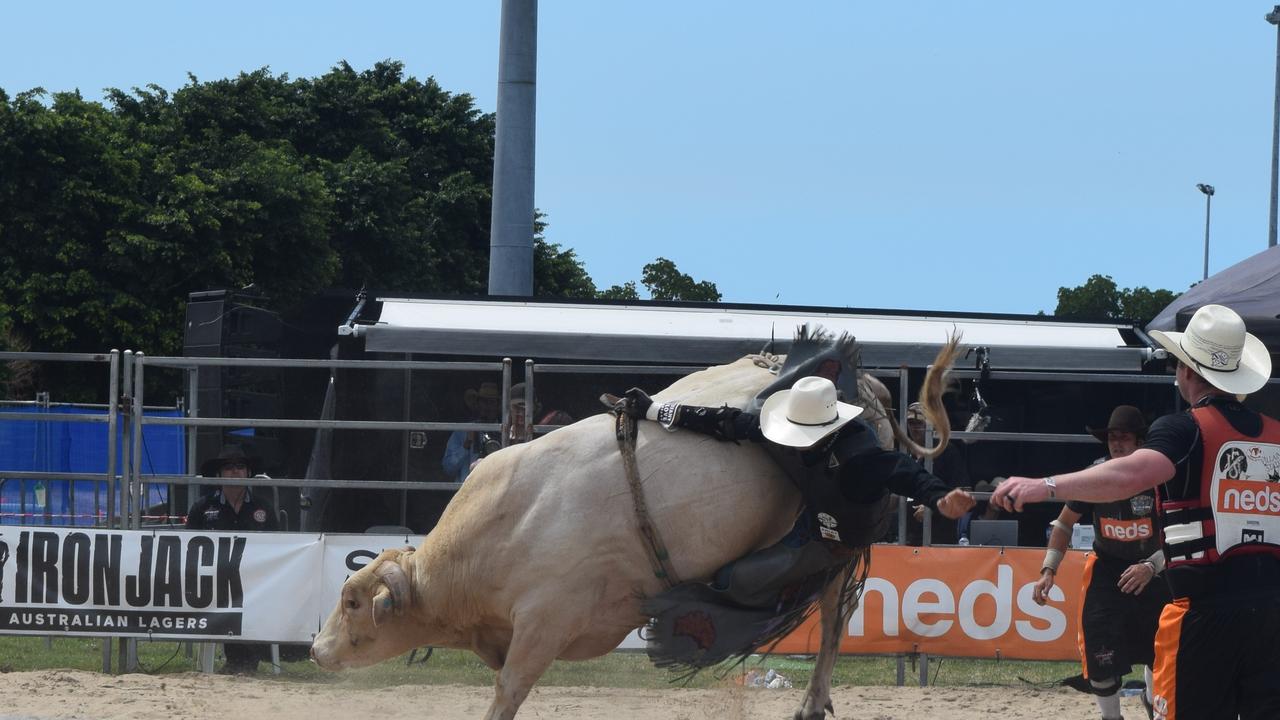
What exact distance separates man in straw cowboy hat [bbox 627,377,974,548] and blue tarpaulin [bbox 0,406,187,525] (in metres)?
5.14

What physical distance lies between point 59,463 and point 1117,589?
11.6 meters

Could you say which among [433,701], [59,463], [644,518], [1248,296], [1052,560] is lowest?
[433,701]

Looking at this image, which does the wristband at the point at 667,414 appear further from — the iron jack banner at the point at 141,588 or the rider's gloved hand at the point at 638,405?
the iron jack banner at the point at 141,588

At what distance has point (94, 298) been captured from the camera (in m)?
27.5

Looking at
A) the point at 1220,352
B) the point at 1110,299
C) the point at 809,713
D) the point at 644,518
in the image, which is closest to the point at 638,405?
the point at 644,518

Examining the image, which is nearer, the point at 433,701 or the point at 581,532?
the point at 581,532

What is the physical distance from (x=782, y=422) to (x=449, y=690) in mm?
4716

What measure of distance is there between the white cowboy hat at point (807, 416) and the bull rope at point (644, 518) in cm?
57

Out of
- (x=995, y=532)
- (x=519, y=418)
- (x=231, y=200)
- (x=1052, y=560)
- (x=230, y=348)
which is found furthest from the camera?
(x=231, y=200)

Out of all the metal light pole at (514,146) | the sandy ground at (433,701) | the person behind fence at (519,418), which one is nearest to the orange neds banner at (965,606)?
the sandy ground at (433,701)

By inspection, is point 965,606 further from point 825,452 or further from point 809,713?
point 825,452

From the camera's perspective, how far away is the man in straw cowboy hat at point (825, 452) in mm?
5418

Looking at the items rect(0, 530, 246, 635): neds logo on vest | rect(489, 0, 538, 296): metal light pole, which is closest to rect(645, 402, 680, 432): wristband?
rect(0, 530, 246, 635): neds logo on vest

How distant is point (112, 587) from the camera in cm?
938
